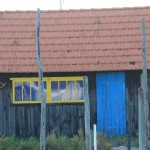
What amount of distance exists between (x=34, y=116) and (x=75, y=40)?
10.7ft

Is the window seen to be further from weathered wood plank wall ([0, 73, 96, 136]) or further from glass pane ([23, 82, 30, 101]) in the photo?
weathered wood plank wall ([0, 73, 96, 136])

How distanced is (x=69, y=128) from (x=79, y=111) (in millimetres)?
718

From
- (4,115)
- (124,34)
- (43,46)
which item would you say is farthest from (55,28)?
(4,115)

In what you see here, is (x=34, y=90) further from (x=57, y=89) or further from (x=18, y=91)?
(x=57, y=89)

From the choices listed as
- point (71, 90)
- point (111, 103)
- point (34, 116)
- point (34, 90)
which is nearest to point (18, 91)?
point (34, 90)

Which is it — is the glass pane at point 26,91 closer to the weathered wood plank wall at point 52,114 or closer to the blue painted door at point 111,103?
the weathered wood plank wall at point 52,114

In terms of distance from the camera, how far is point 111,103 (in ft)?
59.2

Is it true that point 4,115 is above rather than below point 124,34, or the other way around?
below

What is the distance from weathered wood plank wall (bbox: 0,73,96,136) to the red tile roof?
0.51m

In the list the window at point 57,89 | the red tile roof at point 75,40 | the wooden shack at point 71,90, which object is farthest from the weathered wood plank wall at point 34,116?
the red tile roof at point 75,40

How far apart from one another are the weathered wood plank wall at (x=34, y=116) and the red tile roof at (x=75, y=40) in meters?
0.51

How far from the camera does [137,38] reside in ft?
61.8

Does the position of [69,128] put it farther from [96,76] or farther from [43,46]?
[43,46]

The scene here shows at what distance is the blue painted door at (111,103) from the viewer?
59.1ft
